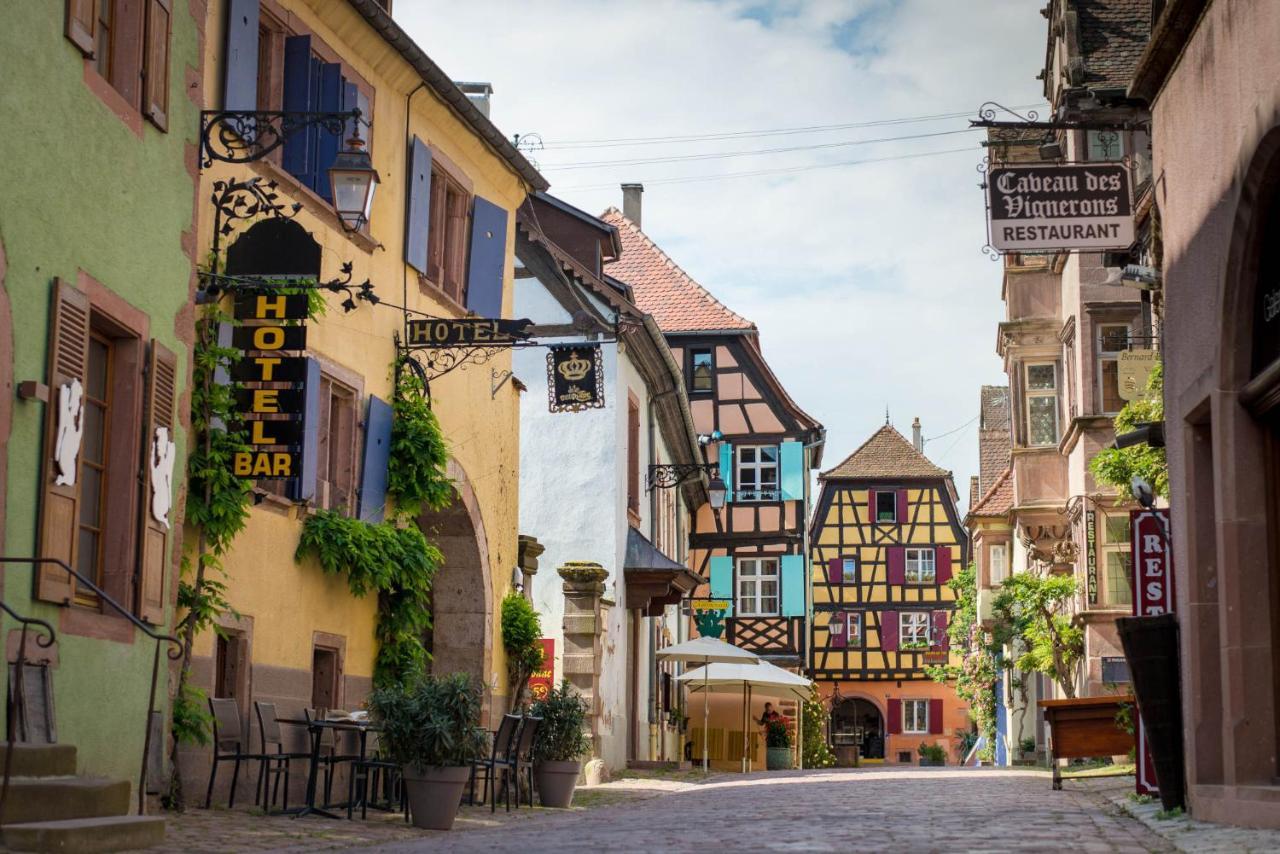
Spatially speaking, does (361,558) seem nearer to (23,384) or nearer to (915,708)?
(23,384)

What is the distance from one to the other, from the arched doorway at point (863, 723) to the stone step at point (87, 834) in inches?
2302

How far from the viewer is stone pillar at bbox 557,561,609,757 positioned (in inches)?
938

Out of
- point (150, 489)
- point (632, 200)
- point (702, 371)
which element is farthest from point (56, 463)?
point (632, 200)

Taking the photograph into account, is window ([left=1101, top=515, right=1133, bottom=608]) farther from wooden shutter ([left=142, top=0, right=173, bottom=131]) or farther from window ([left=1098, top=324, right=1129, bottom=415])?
wooden shutter ([left=142, top=0, right=173, bottom=131])

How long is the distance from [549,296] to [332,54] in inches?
445

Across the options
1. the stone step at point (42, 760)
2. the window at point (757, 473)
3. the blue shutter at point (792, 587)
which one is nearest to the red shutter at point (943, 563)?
the blue shutter at point (792, 587)

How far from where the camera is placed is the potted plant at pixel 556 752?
1734cm

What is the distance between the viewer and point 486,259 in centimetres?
1991

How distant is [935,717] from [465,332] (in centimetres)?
5298

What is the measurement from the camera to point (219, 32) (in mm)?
13531

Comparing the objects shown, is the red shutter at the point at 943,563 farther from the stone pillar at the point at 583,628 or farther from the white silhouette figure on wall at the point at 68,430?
the white silhouette figure on wall at the point at 68,430

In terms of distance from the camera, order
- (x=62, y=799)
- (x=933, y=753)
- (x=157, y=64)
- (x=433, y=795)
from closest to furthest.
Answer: (x=62, y=799) < (x=157, y=64) < (x=433, y=795) < (x=933, y=753)

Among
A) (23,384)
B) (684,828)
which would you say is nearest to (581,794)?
(684,828)

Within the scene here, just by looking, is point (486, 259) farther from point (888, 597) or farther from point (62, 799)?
point (888, 597)
